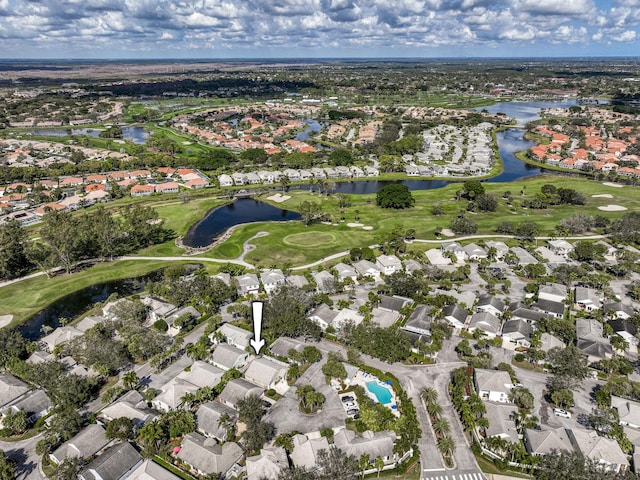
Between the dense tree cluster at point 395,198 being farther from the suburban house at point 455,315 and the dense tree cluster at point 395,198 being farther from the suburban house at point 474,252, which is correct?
the suburban house at point 455,315

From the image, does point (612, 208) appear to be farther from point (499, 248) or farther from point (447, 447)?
point (447, 447)

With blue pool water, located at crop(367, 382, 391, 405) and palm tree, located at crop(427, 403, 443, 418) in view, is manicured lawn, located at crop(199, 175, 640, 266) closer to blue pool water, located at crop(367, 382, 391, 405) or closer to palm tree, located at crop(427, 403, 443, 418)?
blue pool water, located at crop(367, 382, 391, 405)

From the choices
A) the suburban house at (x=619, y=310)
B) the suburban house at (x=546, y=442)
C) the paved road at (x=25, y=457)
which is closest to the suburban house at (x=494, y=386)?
the suburban house at (x=546, y=442)

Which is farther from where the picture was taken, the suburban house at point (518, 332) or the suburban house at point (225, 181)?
the suburban house at point (225, 181)

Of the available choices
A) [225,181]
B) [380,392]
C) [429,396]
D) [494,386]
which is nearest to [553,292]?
[494,386]

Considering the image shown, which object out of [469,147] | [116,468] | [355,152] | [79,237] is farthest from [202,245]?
[469,147]

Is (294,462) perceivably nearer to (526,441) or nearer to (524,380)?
(526,441)
